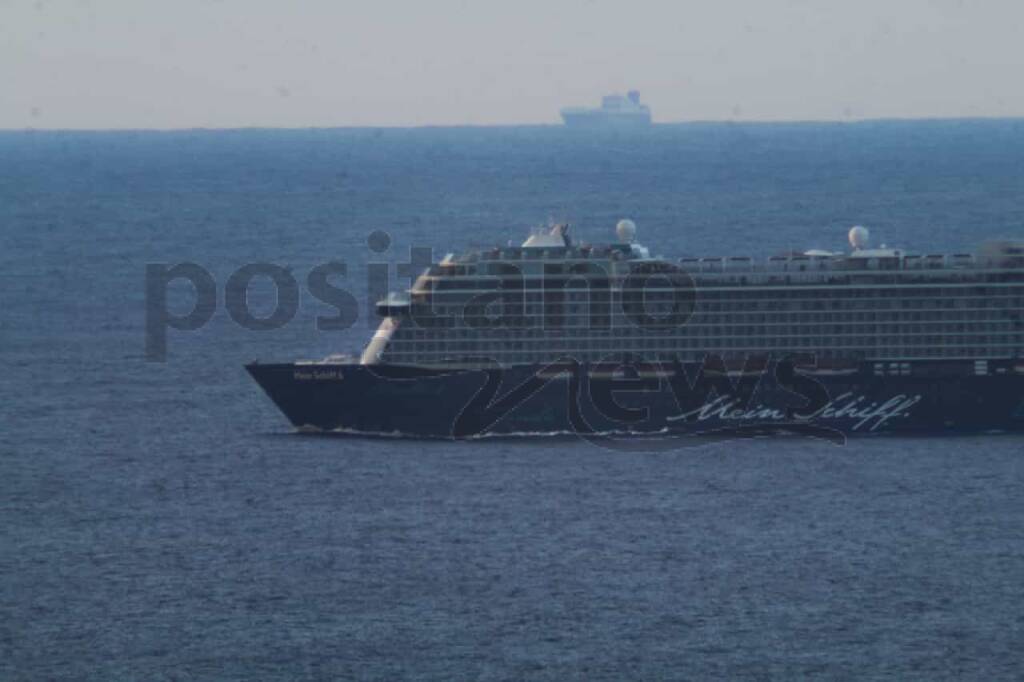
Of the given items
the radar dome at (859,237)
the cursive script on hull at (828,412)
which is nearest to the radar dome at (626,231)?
the radar dome at (859,237)

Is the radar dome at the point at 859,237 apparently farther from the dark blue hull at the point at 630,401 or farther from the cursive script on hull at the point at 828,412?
the cursive script on hull at the point at 828,412

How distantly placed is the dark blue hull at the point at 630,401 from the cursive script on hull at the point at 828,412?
0.02 m

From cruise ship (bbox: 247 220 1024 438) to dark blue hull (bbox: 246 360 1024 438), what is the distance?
1.5 inches

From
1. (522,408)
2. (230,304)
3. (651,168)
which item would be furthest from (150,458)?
(651,168)

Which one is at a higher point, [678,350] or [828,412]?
[678,350]

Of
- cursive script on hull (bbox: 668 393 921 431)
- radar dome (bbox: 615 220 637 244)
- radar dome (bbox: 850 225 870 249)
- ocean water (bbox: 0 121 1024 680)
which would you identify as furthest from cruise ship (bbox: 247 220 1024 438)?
radar dome (bbox: 615 220 637 244)

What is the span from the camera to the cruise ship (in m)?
54.5

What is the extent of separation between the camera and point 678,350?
Result: 5662 cm

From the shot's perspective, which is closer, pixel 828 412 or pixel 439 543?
pixel 439 543

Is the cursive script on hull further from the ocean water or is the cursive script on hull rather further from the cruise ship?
the ocean water

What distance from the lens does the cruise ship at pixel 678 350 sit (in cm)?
5447

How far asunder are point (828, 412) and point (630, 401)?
15.4ft

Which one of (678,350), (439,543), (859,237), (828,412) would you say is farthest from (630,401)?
(439,543)

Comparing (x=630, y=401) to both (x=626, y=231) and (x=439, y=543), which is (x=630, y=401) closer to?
(x=626, y=231)
